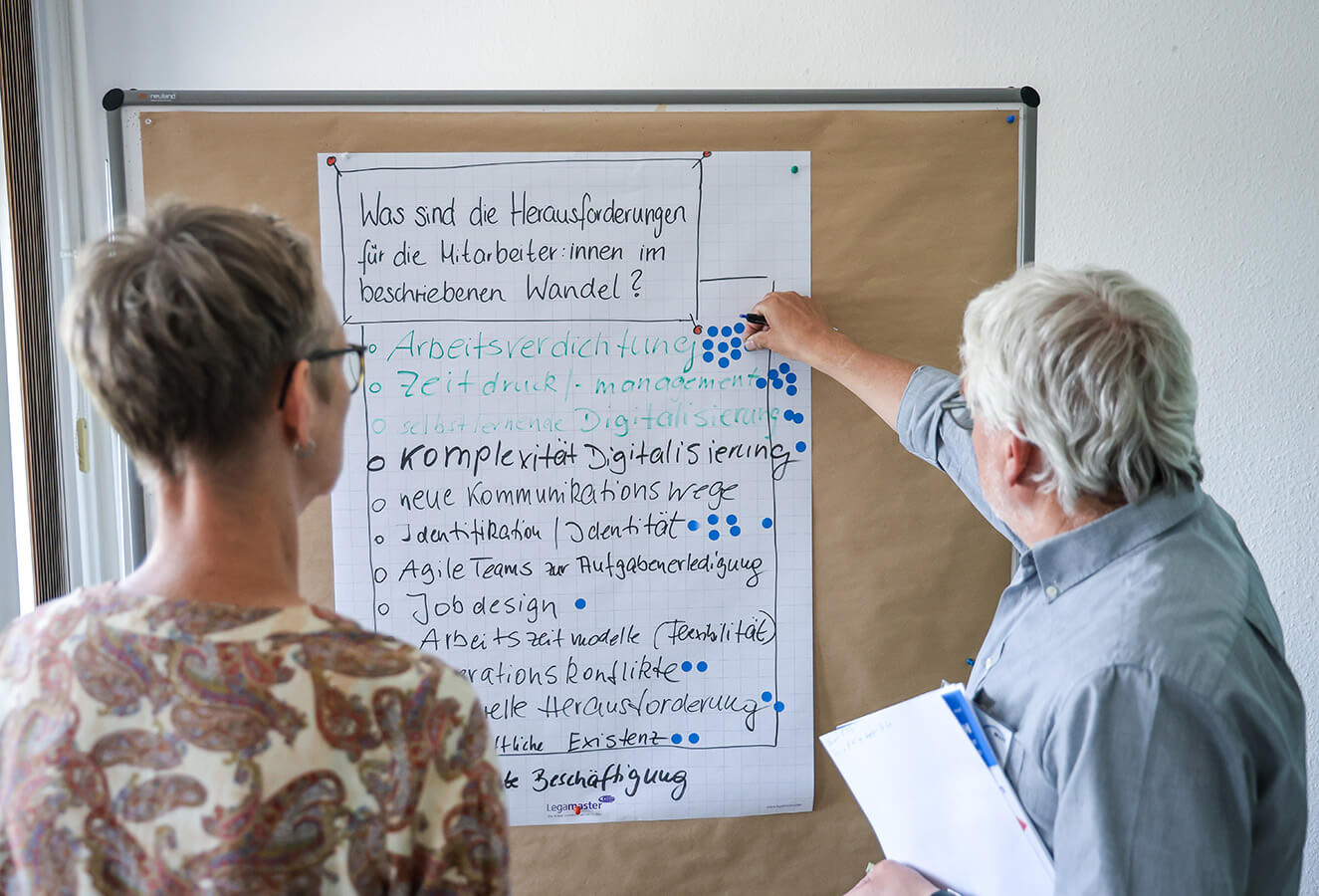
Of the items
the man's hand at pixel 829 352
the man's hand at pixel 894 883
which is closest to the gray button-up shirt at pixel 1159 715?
the man's hand at pixel 894 883

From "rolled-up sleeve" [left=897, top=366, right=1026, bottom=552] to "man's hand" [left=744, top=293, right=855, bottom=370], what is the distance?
12 cm

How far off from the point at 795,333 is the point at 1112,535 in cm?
58

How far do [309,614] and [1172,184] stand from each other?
190 cm

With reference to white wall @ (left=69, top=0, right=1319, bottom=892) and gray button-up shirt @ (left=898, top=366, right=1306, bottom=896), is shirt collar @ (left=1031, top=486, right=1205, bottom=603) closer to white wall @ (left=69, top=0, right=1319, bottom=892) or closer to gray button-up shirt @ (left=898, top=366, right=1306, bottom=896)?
gray button-up shirt @ (left=898, top=366, right=1306, bottom=896)

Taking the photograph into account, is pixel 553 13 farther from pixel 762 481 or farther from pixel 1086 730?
pixel 1086 730

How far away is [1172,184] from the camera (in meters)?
1.92

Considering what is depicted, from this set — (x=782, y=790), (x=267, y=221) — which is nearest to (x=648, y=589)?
(x=782, y=790)

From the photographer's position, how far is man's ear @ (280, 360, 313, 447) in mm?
708

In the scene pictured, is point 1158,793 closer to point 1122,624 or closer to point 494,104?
point 1122,624

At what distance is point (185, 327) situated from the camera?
65 cm

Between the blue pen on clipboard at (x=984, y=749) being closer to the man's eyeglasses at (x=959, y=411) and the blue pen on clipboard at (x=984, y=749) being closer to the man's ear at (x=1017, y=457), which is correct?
the man's ear at (x=1017, y=457)

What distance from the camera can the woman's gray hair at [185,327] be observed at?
643mm

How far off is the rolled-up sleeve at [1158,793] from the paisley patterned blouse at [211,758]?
0.53m

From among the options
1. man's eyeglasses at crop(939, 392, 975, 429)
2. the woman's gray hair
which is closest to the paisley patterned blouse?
the woman's gray hair
